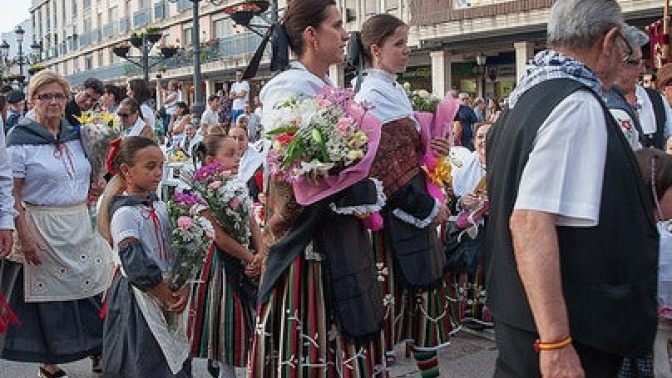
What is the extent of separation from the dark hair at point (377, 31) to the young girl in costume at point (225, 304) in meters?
1.06

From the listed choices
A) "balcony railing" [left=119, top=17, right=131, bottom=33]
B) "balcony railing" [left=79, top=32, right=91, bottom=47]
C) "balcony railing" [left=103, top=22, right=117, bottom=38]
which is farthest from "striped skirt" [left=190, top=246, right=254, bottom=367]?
"balcony railing" [left=79, top=32, right=91, bottom=47]

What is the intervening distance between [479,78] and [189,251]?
74.0 ft

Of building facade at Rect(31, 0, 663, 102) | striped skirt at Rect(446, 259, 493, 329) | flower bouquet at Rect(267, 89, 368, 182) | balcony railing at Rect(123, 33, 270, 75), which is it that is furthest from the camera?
balcony railing at Rect(123, 33, 270, 75)

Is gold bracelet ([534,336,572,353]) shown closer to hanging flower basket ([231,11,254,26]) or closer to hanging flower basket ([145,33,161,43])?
hanging flower basket ([231,11,254,26])

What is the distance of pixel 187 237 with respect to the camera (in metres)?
4.07

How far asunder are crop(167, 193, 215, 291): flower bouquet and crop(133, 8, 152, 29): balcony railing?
46558 millimetres

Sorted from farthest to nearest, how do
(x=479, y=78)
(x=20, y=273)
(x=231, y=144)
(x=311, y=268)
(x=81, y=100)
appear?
(x=479, y=78) < (x=81, y=100) < (x=231, y=144) < (x=20, y=273) < (x=311, y=268)

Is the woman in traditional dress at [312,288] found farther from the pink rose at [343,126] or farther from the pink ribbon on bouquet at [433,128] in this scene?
the pink ribbon on bouquet at [433,128]

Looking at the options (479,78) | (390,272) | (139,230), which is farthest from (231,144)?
(479,78)

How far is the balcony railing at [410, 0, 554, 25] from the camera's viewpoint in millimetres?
21375

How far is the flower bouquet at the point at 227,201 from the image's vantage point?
4.33 metres

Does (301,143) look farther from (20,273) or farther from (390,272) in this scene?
(20,273)

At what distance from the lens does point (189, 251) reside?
4098mm

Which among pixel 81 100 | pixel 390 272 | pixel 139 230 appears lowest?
pixel 390 272
